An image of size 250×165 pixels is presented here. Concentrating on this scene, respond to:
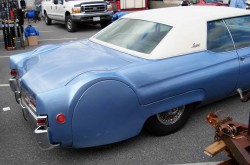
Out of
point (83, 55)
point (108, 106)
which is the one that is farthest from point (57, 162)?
point (83, 55)

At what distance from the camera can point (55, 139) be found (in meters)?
2.91

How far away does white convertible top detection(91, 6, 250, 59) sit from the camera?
358 centimetres

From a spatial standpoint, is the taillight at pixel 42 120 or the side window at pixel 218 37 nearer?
the taillight at pixel 42 120

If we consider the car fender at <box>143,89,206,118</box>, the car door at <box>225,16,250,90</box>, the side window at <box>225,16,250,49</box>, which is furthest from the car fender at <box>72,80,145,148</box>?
the side window at <box>225,16,250,49</box>

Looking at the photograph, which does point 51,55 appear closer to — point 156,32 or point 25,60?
point 25,60

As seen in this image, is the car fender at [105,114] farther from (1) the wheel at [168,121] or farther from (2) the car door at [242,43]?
(2) the car door at [242,43]

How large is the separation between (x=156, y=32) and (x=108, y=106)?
1.33m

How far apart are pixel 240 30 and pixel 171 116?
67.8 inches

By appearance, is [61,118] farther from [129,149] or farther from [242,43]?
[242,43]

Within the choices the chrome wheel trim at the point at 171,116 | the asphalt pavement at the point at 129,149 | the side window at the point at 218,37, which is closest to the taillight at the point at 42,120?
the asphalt pavement at the point at 129,149

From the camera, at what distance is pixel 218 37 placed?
4.01m

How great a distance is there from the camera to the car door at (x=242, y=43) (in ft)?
13.3

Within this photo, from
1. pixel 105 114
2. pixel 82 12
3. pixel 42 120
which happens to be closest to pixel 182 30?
pixel 105 114

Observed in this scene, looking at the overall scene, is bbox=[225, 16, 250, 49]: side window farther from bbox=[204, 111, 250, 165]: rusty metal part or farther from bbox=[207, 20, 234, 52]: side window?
bbox=[204, 111, 250, 165]: rusty metal part
